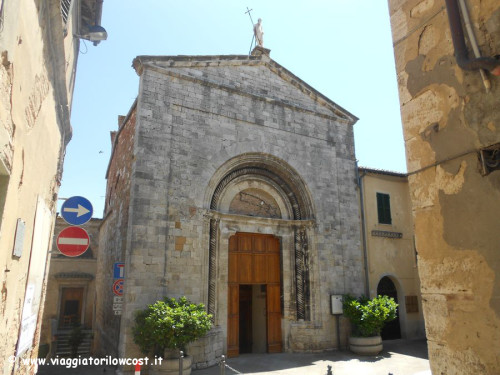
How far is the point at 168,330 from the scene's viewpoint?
805 centimetres

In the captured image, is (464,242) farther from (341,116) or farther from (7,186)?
(341,116)

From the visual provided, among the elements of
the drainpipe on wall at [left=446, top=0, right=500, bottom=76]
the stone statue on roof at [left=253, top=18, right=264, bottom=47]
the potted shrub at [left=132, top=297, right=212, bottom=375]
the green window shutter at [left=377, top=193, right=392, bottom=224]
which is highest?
the stone statue on roof at [left=253, top=18, right=264, bottom=47]

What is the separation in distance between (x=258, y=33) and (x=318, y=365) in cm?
1092

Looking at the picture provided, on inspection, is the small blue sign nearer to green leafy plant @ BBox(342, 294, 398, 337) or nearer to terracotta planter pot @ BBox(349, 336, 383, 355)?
green leafy plant @ BBox(342, 294, 398, 337)

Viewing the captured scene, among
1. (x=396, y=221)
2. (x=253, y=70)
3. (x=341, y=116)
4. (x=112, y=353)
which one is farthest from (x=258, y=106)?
(x=112, y=353)

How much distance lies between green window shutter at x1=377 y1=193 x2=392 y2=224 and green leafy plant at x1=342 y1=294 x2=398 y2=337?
138 inches

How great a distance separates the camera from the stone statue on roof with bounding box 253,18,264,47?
43.8ft

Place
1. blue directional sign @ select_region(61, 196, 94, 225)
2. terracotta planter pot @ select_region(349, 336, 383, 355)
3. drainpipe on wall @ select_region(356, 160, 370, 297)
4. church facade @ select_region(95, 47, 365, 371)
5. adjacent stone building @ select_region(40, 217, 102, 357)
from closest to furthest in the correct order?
blue directional sign @ select_region(61, 196, 94, 225) → church facade @ select_region(95, 47, 365, 371) → terracotta planter pot @ select_region(349, 336, 383, 355) → drainpipe on wall @ select_region(356, 160, 370, 297) → adjacent stone building @ select_region(40, 217, 102, 357)

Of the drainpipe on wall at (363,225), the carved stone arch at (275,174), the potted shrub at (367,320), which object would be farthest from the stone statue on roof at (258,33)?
the potted shrub at (367,320)

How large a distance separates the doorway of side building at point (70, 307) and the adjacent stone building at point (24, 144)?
61.6 feet

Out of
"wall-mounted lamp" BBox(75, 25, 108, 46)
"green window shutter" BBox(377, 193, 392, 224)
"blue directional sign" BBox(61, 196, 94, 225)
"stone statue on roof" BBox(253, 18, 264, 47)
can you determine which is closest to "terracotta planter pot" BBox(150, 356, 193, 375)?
"blue directional sign" BBox(61, 196, 94, 225)

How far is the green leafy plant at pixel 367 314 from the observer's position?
11133 mm

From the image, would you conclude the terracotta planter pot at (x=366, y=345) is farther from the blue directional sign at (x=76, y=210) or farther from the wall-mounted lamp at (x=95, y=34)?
the wall-mounted lamp at (x=95, y=34)

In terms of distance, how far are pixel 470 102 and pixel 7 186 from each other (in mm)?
4137
